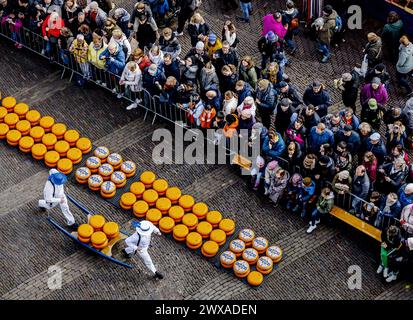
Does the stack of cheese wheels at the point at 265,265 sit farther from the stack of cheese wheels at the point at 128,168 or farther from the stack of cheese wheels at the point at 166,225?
the stack of cheese wheels at the point at 128,168

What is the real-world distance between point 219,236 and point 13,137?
686 cm

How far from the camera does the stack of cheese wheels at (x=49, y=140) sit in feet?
99.7

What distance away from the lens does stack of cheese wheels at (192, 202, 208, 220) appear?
28547mm

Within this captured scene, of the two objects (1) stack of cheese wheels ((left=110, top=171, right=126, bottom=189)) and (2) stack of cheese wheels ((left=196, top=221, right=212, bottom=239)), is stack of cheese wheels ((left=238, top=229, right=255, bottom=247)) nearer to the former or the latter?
(2) stack of cheese wheels ((left=196, top=221, right=212, bottom=239))

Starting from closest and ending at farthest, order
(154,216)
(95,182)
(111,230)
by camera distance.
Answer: (111,230) < (154,216) < (95,182)

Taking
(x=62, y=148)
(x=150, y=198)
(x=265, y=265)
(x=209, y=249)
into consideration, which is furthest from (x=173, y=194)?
(x=62, y=148)

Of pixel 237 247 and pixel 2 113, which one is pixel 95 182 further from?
pixel 237 247

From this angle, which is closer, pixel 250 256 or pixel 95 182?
pixel 250 256

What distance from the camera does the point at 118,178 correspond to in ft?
96.6

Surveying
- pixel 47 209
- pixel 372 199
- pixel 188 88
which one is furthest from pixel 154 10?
pixel 372 199

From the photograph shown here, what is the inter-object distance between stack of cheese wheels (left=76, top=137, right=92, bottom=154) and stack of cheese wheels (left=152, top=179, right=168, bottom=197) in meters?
2.42

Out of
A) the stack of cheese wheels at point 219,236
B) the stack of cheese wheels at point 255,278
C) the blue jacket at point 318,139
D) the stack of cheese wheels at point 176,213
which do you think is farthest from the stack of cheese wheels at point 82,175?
the blue jacket at point 318,139

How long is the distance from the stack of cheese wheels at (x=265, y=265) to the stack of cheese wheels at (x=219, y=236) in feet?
3.86

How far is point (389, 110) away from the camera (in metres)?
29.1
